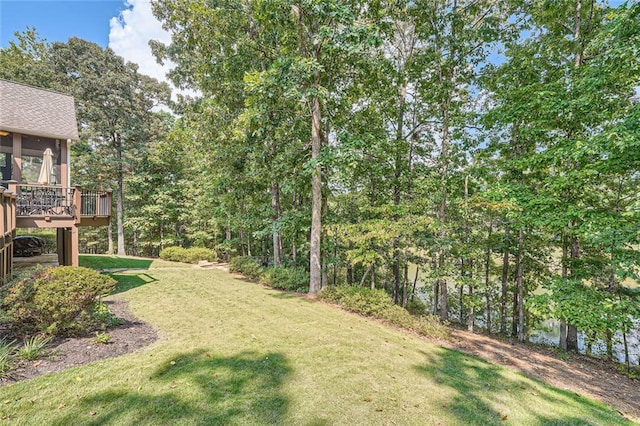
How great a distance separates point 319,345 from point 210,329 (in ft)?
7.76

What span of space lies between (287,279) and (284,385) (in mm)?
7437

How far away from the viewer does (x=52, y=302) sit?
15.0 ft

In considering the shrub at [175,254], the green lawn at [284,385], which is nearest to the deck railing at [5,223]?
the green lawn at [284,385]

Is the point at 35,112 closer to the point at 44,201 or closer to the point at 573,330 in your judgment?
the point at 44,201

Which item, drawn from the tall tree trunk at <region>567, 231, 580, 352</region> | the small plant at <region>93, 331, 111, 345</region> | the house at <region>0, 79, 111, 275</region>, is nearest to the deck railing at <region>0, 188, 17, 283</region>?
the house at <region>0, 79, 111, 275</region>

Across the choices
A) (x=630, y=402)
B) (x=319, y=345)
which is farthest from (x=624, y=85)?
(x=319, y=345)

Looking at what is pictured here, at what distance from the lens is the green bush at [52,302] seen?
4.52 meters

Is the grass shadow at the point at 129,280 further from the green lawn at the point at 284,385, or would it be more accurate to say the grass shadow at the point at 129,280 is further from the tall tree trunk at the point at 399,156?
the tall tree trunk at the point at 399,156

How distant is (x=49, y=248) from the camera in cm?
1795

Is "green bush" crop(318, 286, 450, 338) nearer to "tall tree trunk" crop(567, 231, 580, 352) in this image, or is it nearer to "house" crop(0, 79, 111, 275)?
"tall tree trunk" crop(567, 231, 580, 352)

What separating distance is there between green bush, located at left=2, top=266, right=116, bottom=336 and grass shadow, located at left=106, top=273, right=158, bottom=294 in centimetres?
387

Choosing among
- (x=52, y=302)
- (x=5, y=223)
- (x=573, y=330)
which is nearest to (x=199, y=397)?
(x=52, y=302)

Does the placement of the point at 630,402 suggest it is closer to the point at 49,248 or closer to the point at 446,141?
the point at 446,141

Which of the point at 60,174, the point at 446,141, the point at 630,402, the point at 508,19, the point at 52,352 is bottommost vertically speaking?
the point at 630,402
